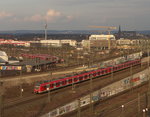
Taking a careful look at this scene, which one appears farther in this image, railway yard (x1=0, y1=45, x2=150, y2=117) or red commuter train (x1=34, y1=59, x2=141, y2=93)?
red commuter train (x1=34, y1=59, x2=141, y2=93)

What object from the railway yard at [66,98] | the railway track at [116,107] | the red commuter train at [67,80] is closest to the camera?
the railway track at [116,107]

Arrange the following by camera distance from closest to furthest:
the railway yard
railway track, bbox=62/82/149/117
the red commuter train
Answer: railway track, bbox=62/82/149/117 → the railway yard → the red commuter train

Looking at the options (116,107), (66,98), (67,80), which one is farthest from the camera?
(67,80)

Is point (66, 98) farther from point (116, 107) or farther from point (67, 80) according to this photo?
point (116, 107)

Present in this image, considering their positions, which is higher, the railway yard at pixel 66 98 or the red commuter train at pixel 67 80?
the red commuter train at pixel 67 80

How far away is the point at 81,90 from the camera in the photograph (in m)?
30.5

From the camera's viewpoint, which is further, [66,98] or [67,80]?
[67,80]

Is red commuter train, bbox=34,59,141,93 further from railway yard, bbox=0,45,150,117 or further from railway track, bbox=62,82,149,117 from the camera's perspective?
railway track, bbox=62,82,149,117

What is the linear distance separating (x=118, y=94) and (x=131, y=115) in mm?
8510

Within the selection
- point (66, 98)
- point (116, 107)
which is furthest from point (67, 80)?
point (116, 107)

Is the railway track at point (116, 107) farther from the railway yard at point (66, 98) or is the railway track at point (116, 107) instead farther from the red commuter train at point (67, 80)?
the red commuter train at point (67, 80)

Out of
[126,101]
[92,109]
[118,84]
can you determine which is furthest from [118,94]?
[92,109]

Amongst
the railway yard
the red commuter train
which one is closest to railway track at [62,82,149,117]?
the railway yard

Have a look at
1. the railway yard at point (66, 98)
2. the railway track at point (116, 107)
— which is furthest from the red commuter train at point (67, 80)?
the railway track at point (116, 107)
